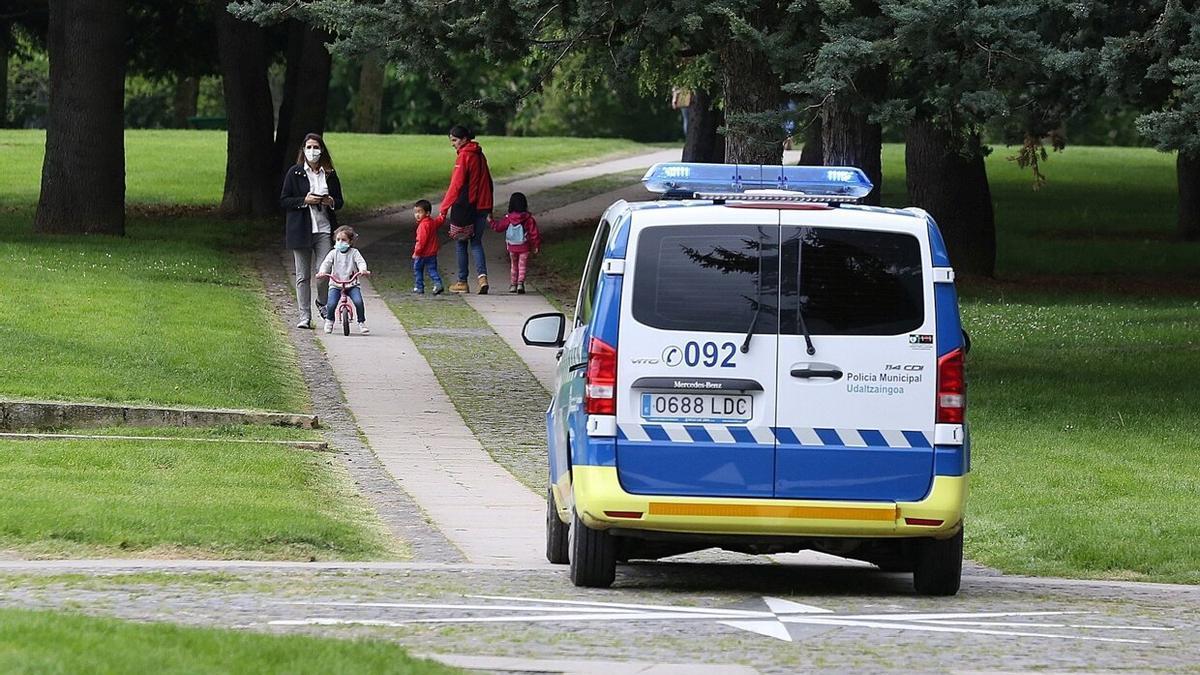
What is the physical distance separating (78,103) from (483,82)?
51.1 metres

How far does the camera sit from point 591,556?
9.23m

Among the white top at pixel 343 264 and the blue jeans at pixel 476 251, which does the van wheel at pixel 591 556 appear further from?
the blue jeans at pixel 476 251

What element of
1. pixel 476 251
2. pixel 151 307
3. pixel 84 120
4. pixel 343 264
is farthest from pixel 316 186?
pixel 84 120

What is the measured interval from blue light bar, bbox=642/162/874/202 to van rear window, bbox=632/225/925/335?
69 cm

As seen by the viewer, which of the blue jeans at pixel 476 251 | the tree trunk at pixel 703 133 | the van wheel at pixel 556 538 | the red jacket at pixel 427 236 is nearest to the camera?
the van wheel at pixel 556 538

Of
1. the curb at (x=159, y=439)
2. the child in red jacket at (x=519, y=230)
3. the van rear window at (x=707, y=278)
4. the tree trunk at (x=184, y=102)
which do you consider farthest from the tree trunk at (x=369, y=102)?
the van rear window at (x=707, y=278)

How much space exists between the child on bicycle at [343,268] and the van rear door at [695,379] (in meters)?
11.5

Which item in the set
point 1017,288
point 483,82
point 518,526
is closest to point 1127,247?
point 1017,288

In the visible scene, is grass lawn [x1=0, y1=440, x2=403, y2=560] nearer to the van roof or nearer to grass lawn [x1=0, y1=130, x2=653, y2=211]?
the van roof

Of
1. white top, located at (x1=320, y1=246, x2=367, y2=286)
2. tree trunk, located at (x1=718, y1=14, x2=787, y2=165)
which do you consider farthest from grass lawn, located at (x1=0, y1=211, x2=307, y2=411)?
tree trunk, located at (x1=718, y1=14, x2=787, y2=165)

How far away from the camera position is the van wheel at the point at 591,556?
9.20 m

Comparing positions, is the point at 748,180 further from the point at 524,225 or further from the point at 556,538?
the point at 524,225

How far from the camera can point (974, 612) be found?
888 centimetres

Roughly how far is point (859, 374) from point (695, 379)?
71cm
